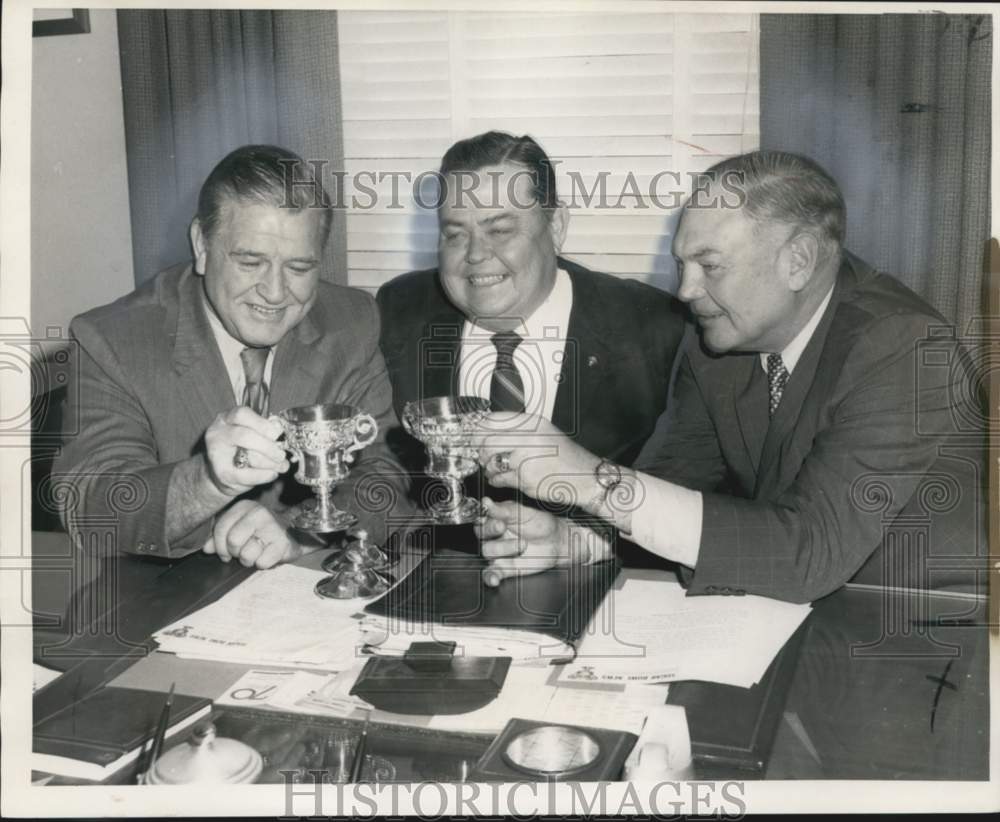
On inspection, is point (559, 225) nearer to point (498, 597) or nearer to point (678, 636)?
point (498, 597)

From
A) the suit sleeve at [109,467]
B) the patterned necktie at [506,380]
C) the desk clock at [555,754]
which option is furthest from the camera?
the patterned necktie at [506,380]

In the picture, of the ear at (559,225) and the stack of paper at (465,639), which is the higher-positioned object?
the ear at (559,225)

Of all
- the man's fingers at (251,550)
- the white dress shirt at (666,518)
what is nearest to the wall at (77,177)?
the man's fingers at (251,550)

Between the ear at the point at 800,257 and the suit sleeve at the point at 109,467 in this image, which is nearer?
the suit sleeve at the point at 109,467

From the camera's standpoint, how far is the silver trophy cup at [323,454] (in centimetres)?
169

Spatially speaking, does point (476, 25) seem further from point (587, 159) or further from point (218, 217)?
point (218, 217)

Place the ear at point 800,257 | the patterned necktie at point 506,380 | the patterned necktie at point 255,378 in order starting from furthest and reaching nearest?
the patterned necktie at point 506,380
the patterned necktie at point 255,378
the ear at point 800,257

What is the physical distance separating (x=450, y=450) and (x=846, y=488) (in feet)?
2.66

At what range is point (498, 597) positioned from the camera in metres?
1.71

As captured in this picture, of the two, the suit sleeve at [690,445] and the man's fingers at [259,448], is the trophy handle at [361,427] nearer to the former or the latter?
the man's fingers at [259,448]

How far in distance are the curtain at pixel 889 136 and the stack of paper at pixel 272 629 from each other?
1.74 metres

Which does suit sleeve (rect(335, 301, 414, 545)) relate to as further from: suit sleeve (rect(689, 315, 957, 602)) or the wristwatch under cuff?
suit sleeve (rect(689, 315, 957, 602))

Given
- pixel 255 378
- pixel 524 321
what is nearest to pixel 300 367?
pixel 255 378

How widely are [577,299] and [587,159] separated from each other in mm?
369
